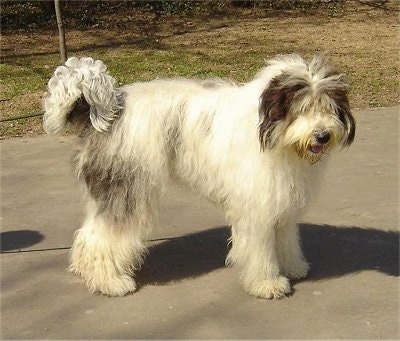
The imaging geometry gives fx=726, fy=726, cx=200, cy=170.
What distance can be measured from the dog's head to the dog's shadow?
1.23 metres

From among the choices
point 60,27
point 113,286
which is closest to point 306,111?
point 113,286

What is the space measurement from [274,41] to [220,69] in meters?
3.00

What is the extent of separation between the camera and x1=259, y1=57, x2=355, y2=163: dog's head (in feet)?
12.8

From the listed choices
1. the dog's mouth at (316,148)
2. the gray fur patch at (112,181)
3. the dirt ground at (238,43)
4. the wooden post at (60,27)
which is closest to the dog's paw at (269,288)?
the gray fur patch at (112,181)

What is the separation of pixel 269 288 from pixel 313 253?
0.84 m

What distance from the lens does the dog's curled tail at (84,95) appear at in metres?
4.29

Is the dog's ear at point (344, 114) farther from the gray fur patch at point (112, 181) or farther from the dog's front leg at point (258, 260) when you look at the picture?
the gray fur patch at point (112, 181)

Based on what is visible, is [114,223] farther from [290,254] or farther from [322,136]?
[322,136]

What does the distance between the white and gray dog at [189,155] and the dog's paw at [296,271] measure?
0.18 metres

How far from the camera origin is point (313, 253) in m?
5.20

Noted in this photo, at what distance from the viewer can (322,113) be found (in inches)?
154

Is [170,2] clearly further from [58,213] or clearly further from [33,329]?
A: [33,329]

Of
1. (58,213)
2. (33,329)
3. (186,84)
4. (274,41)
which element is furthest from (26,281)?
(274,41)

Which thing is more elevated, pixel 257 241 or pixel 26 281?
pixel 257 241
